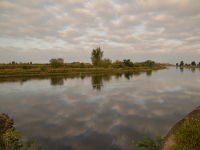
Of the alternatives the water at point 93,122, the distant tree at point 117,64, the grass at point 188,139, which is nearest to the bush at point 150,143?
the water at point 93,122

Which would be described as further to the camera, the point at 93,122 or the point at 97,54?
the point at 97,54

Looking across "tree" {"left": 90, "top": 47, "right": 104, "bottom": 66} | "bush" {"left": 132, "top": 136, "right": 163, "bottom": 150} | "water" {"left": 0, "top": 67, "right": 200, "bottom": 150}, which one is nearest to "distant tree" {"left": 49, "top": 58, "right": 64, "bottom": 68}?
"tree" {"left": 90, "top": 47, "right": 104, "bottom": 66}

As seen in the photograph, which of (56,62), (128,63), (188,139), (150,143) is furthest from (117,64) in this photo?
(188,139)

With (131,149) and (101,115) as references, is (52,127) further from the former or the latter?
(131,149)

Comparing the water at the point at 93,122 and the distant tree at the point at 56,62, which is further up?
the distant tree at the point at 56,62

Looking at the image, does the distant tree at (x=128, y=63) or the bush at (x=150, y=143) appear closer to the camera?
the bush at (x=150, y=143)

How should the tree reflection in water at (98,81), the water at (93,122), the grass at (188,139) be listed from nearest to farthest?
the grass at (188,139) → the water at (93,122) → the tree reflection in water at (98,81)

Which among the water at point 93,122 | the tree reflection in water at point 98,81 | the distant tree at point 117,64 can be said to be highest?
the distant tree at point 117,64

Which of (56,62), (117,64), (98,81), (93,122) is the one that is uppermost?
(56,62)

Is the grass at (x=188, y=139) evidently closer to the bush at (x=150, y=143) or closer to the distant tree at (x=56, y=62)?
the bush at (x=150, y=143)

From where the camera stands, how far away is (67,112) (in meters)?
15.1

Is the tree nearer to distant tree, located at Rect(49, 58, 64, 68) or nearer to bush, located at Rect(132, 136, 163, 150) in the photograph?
distant tree, located at Rect(49, 58, 64, 68)

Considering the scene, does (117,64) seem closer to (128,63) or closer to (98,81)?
(128,63)

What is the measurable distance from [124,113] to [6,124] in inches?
453
